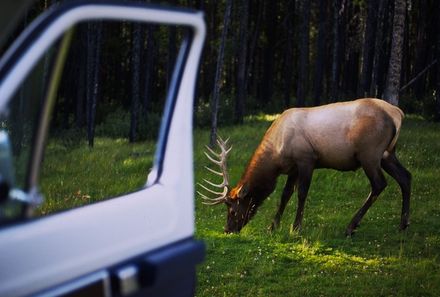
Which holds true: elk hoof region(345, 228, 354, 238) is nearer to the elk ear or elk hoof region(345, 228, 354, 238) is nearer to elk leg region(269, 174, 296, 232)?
elk leg region(269, 174, 296, 232)

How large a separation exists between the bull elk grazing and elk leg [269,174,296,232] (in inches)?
0.6

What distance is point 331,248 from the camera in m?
8.34

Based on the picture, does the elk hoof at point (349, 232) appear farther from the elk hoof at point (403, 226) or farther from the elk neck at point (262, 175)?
the elk neck at point (262, 175)

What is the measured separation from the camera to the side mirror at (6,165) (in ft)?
7.34

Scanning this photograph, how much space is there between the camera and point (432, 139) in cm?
1748

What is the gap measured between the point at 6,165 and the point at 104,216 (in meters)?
0.45

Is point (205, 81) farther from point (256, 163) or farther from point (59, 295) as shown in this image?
point (59, 295)

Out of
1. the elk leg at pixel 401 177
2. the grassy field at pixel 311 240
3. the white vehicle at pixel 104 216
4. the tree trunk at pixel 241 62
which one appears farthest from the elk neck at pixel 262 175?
the tree trunk at pixel 241 62

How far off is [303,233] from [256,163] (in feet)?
4.29

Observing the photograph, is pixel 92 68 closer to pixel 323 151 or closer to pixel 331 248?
pixel 323 151

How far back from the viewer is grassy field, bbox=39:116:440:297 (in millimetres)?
4004

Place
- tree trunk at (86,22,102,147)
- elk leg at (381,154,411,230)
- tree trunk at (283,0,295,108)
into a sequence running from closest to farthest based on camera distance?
Answer: tree trunk at (86,22,102,147), elk leg at (381,154,411,230), tree trunk at (283,0,295,108)

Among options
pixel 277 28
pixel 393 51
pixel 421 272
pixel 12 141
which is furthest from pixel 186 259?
pixel 277 28

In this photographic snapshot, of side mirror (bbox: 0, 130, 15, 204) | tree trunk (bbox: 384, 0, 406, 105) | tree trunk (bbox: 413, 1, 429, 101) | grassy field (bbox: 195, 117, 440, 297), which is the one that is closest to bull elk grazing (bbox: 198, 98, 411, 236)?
grassy field (bbox: 195, 117, 440, 297)
